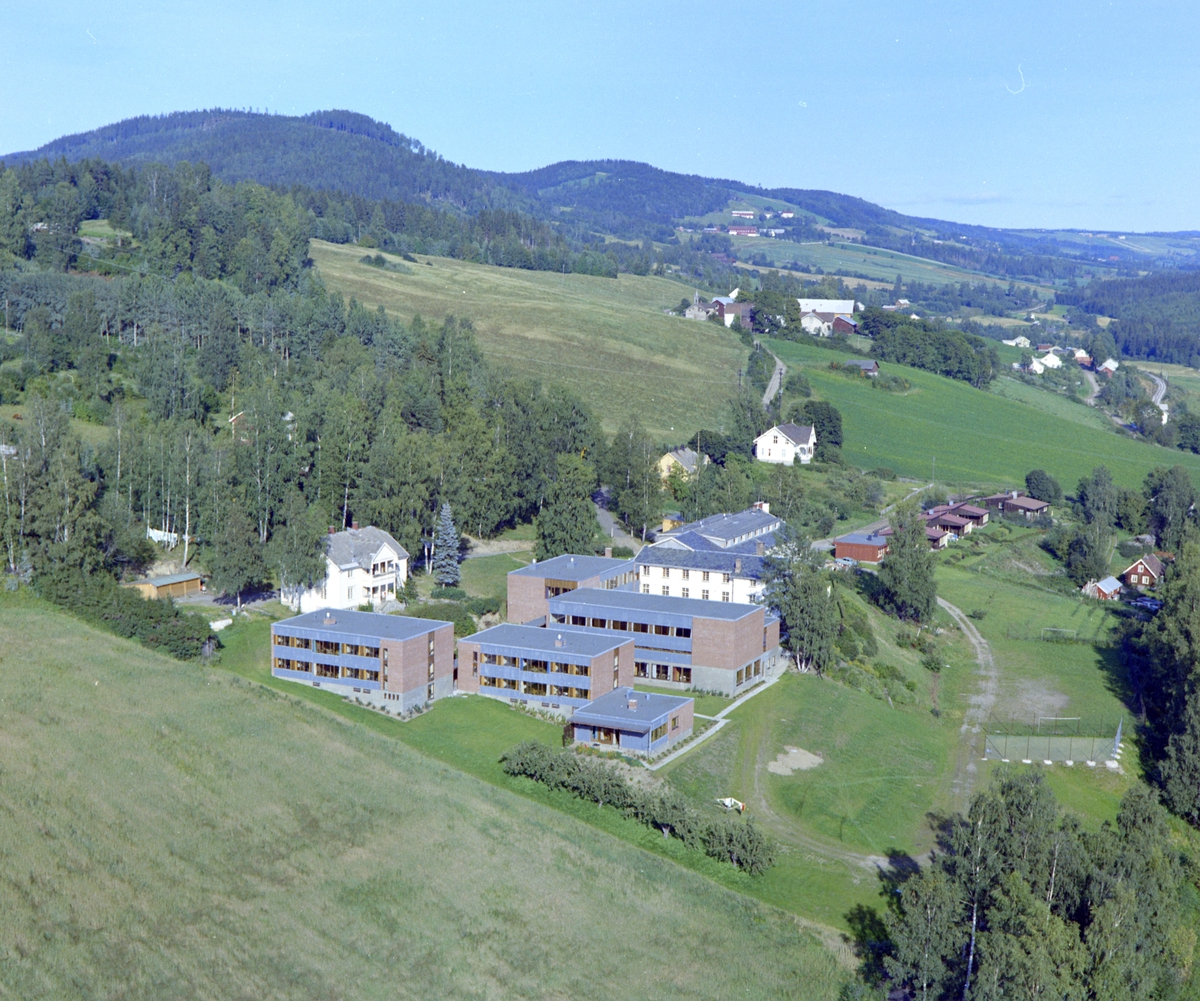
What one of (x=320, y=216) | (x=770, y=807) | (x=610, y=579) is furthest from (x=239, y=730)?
(x=320, y=216)

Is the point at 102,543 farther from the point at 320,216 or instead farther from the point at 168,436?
the point at 320,216

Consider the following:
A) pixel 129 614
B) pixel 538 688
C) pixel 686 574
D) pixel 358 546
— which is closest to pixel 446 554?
pixel 358 546

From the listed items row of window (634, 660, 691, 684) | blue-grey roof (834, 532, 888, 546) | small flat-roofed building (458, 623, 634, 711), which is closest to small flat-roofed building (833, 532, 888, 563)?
blue-grey roof (834, 532, 888, 546)

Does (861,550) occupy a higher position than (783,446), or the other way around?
(783,446)

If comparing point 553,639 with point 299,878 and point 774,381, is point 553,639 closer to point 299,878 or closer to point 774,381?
point 299,878

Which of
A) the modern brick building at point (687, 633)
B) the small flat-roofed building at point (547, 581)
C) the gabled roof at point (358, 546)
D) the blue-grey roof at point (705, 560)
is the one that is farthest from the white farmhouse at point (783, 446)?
the gabled roof at point (358, 546)

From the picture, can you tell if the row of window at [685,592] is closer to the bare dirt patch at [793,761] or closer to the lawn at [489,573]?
the lawn at [489,573]
